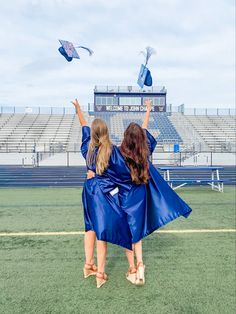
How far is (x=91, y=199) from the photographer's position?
3.01 m

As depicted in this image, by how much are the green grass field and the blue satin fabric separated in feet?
1.74

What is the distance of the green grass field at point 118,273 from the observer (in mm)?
2680

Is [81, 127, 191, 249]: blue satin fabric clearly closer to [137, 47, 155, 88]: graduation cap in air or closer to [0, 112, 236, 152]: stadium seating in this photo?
[137, 47, 155, 88]: graduation cap in air

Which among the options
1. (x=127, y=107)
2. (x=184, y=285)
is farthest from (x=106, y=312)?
(x=127, y=107)

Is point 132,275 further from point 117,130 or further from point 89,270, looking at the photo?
point 117,130

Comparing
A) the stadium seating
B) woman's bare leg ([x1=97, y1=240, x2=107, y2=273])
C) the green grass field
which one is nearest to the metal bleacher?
the stadium seating

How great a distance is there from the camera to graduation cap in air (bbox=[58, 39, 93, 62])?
363 cm

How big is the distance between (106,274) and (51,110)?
130 feet

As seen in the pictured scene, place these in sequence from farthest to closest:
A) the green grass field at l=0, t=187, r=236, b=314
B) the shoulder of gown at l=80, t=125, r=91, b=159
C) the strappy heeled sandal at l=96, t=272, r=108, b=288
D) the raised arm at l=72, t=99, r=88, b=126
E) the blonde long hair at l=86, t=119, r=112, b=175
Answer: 1. the raised arm at l=72, t=99, r=88, b=126
2. the shoulder of gown at l=80, t=125, r=91, b=159
3. the strappy heeled sandal at l=96, t=272, r=108, b=288
4. the blonde long hair at l=86, t=119, r=112, b=175
5. the green grass field at l=0, t=187, r=236, b=314

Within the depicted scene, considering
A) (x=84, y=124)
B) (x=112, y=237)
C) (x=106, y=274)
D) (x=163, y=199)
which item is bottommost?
(x=106, y=274)

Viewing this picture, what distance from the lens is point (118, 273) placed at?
134 inches

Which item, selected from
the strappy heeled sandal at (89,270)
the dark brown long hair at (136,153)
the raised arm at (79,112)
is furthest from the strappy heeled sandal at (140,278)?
the raised arm at (79,112)

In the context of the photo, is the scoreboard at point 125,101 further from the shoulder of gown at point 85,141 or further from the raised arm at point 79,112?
the shoulder of gown at point 85,141

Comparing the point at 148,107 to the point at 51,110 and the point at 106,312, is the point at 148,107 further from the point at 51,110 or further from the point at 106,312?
the point at 51,110
